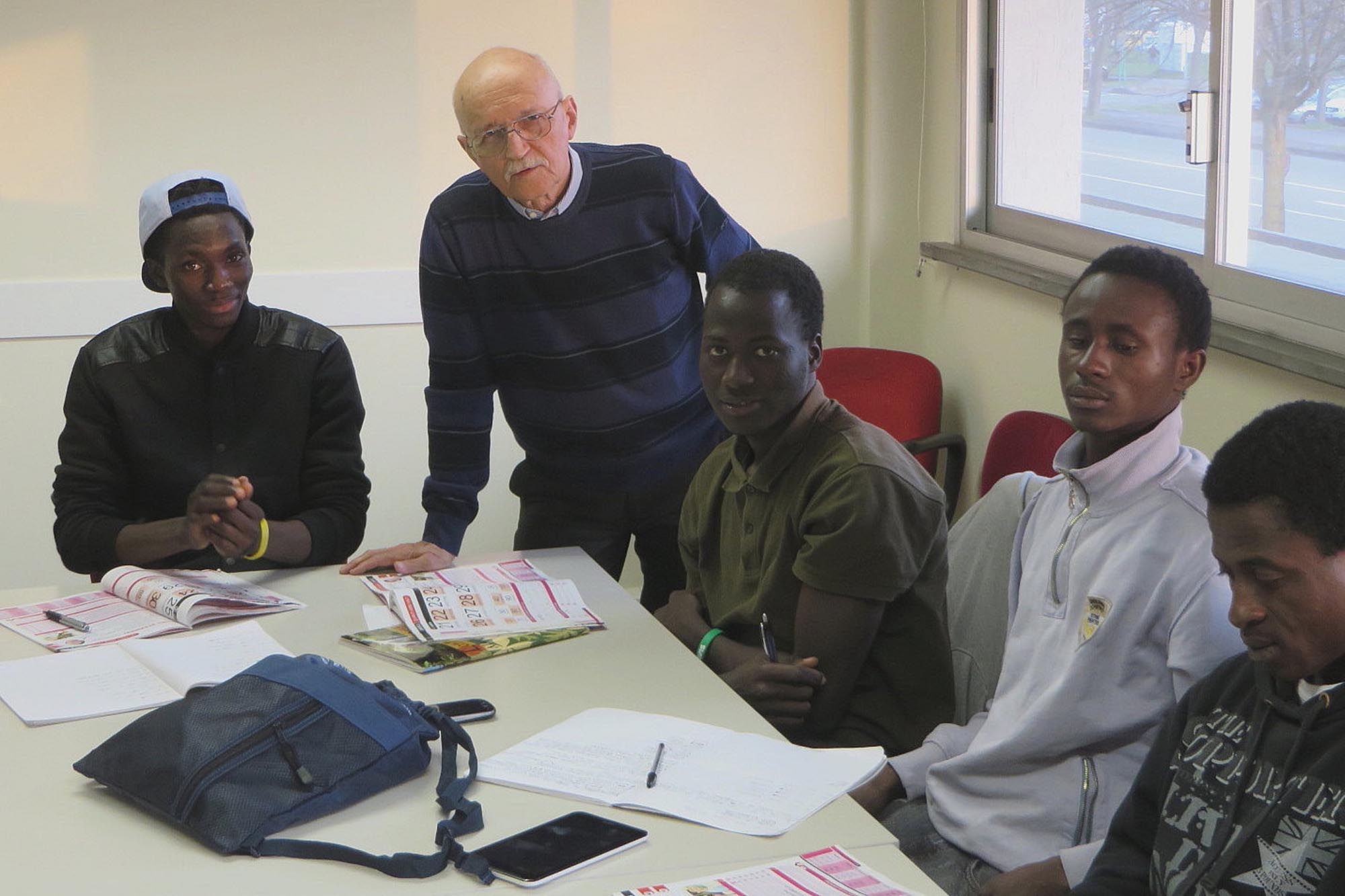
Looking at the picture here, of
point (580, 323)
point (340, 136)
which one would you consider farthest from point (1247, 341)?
point (340, 136)

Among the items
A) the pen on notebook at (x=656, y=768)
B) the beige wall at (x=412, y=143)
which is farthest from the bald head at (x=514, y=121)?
the beige wall at (x=412, y=143)

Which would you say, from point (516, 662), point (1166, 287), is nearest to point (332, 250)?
point (516, 662)

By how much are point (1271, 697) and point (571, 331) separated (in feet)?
4.88

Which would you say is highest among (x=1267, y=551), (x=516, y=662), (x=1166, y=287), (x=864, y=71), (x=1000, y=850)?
(x=864, y=71)

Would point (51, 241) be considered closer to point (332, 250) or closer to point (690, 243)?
point (332, 250)

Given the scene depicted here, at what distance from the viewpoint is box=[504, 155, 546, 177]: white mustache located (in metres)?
2.36

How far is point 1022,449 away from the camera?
3.17m

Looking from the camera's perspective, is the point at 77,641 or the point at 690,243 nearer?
the point at 77,641

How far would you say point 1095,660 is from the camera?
1633 millimetres

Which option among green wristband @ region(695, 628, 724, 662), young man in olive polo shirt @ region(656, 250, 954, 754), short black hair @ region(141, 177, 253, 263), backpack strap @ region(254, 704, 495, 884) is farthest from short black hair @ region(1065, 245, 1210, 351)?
short black hair @ region(141, 177, 253, 263)

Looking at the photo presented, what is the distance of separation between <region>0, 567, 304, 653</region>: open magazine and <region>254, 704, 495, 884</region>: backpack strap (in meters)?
0.80

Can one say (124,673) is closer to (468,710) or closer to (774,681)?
(468,710)

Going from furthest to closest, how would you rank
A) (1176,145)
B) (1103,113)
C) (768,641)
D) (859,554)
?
(1103,113) < (1176,145) < (768,641) < (859,554)

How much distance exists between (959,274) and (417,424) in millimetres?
1671
